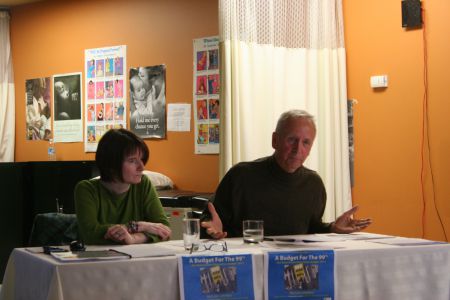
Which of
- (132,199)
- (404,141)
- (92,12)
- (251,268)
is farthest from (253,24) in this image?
(92,12)

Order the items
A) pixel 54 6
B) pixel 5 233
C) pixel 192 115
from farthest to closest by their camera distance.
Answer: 1. pixel 54 6
2. pixel 5 233
3. pixel 192 115

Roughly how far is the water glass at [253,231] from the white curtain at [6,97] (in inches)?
191

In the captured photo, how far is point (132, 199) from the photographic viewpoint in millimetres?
2936

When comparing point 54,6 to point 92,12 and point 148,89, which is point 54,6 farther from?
point 148,89

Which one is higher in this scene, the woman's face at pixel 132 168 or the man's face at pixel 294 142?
the man's face at pixel 294 142

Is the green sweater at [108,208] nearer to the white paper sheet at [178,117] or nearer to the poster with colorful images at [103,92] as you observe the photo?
the white paper sheet at [178,117]

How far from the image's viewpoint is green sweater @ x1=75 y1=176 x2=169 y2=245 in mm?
2715

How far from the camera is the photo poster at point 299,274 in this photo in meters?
2.29

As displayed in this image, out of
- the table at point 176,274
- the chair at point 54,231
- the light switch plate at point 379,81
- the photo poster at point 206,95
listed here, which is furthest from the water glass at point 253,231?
the photo poster at point 206,95

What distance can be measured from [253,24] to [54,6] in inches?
A: 127

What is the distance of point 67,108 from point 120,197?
374 centimetres

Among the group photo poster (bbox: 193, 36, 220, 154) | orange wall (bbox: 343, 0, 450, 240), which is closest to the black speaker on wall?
→ orange wall (bbox: 343, 0, 450, 240)

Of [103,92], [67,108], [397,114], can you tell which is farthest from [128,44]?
[397,114]

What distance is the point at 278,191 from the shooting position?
312cm
